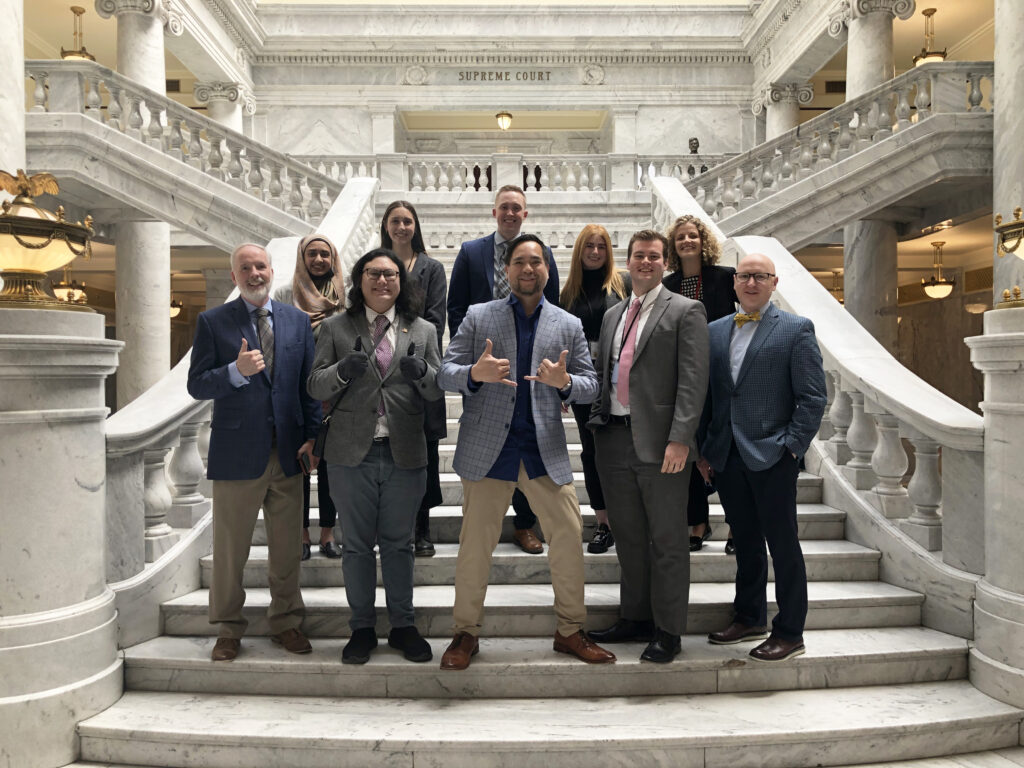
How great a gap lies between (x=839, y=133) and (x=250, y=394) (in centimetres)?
864

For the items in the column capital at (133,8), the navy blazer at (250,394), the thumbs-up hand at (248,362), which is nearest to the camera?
the thumbs-up hand at (248,362)

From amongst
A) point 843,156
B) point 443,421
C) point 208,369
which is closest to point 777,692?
point 443,421

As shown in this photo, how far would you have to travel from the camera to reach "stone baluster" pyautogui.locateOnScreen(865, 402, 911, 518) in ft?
14.1

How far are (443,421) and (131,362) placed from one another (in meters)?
9.42

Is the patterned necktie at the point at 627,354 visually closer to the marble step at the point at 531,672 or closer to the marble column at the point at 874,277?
the marble step at the point at 531,672

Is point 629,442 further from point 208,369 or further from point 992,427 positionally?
point 208,369

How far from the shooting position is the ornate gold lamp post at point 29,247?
3.18 meters

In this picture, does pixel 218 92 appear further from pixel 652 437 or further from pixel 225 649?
pixel 652 437

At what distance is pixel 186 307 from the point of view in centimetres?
1948

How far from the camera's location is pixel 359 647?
348 cm

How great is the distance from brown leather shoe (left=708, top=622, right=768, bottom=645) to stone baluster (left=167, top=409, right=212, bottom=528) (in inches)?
113

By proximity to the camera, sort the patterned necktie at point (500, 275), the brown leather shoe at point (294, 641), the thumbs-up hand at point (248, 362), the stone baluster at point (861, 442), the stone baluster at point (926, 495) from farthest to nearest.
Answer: the stone baluster at point (861, 442), the patterned necktie at point (500, 275), the stone baluster at point (926, 495), the brown leather shoe at point (294, 641), the thumbs-up hand at point (248, 362)

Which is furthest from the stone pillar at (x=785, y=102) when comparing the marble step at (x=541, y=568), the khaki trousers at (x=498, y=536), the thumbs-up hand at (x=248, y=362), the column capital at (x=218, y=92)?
the thumbs-up hand at (x=248, y=362)

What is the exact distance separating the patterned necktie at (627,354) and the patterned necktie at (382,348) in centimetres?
110
